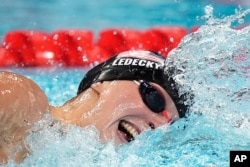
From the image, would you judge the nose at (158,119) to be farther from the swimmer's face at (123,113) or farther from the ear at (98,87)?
the ear at (98,87)

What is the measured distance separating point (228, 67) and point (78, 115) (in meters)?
0.59

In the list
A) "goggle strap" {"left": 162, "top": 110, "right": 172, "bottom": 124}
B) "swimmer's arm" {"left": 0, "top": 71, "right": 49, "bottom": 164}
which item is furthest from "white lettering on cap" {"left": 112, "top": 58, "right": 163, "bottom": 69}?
"swimmer's arm" {"left": 0, "top": 71, "right": 49, "bottom": 164}

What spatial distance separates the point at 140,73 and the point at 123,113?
13 cm

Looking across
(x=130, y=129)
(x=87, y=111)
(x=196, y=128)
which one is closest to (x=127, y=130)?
(x=130, y=129)

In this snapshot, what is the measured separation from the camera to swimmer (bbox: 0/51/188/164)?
1169 millimetres

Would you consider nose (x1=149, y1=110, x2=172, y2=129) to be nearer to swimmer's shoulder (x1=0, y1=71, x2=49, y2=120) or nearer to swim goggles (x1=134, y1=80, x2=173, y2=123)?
swim goggles (x1=134, y1=80, x2=173, y2=123)

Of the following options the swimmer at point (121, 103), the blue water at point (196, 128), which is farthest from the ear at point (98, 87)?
the blue water at point (196, 128)

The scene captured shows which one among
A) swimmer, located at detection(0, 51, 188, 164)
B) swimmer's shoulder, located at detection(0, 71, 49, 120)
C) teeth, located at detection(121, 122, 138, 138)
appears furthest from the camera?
teeth, located at detection(121, 122, 138, 138)

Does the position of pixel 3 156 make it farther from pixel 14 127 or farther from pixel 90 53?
pixel 90 53

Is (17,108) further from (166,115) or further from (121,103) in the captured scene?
(166,115)

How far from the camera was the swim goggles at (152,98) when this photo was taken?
4.13 feet

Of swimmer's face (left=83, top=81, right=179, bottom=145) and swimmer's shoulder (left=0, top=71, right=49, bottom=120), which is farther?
swimmer's face (left=83, top=81, right=179, bottom=145)

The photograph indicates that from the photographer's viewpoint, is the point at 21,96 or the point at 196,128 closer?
the point at 21,96

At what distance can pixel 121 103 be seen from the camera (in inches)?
48.9
